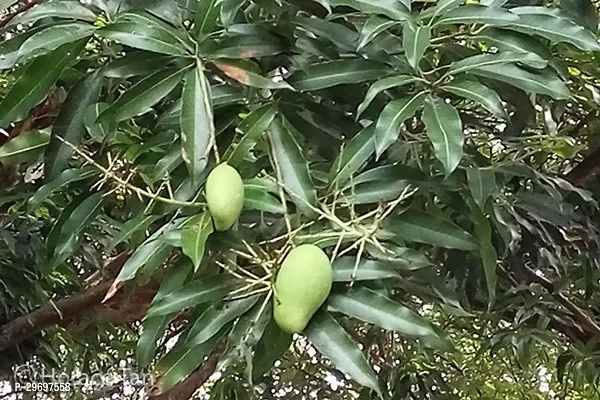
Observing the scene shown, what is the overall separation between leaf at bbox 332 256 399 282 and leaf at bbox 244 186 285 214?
56mm

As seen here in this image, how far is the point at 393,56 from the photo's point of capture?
647mm

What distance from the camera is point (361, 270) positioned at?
0.61m

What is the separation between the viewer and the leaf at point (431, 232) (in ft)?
2.12

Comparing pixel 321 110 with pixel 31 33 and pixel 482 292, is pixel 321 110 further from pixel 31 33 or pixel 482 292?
pixel 482 292

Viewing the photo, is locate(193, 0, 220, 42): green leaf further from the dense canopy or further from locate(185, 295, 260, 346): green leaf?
locate(185, 295, 260, 346): green leaf

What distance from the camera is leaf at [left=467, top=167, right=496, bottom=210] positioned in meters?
0.67

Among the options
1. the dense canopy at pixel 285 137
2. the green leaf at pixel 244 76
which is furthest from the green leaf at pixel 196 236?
the green leaf at pixel 244 76

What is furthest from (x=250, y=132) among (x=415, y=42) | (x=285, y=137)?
(x=415, y=42)

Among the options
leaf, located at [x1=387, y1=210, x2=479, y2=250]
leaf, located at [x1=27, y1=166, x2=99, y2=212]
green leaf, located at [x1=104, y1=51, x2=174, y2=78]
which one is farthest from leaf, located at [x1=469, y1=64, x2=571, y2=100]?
leaf, located at [x1=27, y1=166, x2=99, y2=212]

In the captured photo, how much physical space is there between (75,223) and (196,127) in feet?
0.80

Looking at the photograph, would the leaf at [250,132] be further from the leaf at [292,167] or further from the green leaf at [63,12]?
the green leaf at [63,12]

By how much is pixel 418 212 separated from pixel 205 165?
169mm

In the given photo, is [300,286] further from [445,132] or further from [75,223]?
[75,223]

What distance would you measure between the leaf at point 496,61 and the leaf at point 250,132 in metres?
0.13
